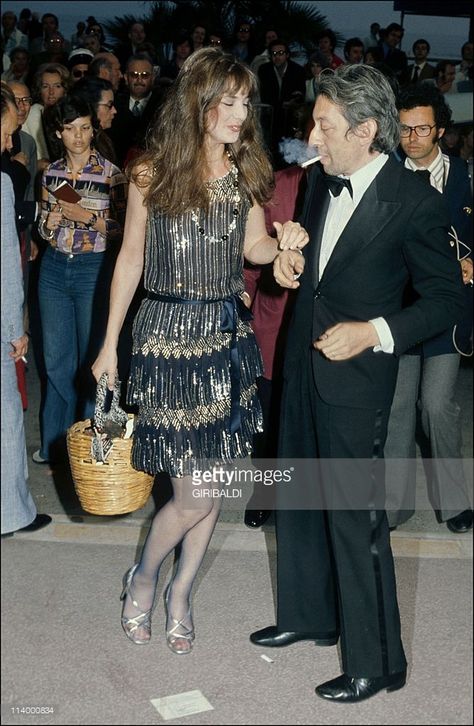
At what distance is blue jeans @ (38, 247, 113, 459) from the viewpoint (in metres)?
5.03

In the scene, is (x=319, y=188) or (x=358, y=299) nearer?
(x=358, y=299)

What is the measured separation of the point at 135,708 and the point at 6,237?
60.0 inches

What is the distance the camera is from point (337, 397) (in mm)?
3062

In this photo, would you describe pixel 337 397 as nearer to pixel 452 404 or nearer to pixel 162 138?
pixel 162 138

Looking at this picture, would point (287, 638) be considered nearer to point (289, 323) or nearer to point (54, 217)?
point (289, 323)

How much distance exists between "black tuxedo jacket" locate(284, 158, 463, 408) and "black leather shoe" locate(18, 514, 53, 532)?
1.96 metres

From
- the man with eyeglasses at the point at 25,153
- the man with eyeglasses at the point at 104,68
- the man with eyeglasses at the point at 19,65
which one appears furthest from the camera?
the man with eyeglasses at the point at 19,65

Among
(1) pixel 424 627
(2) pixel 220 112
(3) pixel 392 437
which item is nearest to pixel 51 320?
(3) pixel 392 437

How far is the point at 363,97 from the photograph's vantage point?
2918 mm

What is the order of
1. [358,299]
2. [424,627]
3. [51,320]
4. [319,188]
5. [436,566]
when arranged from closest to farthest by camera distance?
1. [358,299]
2. [319,188]
3. [424,627]
4. [436,566]
5. [51,320]

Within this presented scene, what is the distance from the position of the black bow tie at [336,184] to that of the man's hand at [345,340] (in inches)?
17.8

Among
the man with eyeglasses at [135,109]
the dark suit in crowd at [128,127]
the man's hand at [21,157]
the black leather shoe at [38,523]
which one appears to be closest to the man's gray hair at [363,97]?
the black leather shoe at [38,523]

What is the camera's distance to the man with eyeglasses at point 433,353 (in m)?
4.39

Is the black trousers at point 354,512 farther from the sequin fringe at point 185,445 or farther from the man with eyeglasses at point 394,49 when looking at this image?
the man with eyeglasses at point 394,49
